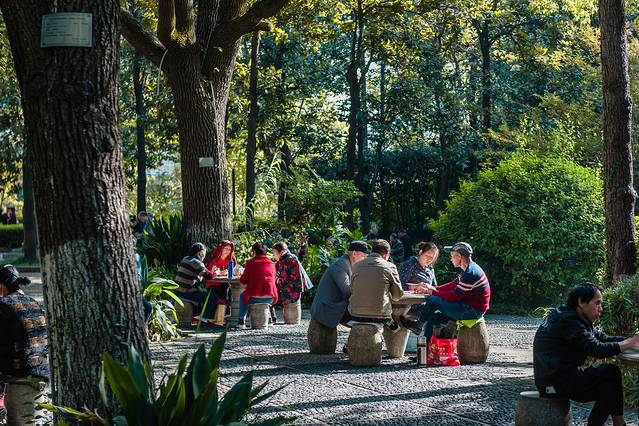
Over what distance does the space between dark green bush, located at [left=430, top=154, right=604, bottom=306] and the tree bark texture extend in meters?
5.50

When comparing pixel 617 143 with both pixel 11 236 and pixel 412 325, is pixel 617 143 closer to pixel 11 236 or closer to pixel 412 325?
pixel 412 325

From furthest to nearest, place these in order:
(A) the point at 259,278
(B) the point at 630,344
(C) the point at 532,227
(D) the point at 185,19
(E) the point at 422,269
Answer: (C) the point at 532,227, (D) the point at 185,19, (A) the point at 259,278, (E) the point at 422,269, (B) the point at 630,344

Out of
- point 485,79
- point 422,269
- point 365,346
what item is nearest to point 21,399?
point 365,346

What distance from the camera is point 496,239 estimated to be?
22359 mm

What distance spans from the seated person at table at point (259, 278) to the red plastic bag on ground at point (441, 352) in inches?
184

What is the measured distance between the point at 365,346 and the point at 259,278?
4.66m

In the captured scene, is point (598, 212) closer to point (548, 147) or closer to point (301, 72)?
point (548, 147)

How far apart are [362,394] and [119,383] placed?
4.93 meters

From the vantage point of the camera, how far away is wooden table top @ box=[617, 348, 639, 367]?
8023 mm

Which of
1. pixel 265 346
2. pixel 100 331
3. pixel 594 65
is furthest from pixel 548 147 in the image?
pixel 100 331

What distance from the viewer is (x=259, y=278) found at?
17.8 metres

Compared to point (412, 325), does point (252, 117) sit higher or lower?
higher

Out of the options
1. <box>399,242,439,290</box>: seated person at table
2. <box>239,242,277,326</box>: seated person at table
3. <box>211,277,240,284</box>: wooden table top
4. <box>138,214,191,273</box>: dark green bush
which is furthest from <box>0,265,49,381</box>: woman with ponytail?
<box>138,214,191,273</box>: dark green bush

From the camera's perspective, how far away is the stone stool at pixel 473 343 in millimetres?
13820
